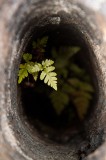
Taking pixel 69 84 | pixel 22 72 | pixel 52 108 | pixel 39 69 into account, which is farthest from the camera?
pixel 52 108

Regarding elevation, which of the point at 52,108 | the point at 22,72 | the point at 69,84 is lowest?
the point at 22,72

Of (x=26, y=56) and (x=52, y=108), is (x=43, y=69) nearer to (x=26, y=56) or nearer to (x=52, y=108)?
(x=26, y=56)

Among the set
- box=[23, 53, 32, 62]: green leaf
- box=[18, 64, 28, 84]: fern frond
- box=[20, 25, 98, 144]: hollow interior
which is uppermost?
box=[20, 25, 98, 144]: hollow interior

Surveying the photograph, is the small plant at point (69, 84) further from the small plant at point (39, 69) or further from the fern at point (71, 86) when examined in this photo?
the small plant at point (39, 69)

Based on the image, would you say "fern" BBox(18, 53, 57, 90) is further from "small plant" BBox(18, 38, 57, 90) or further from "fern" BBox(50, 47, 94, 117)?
"fern" BBox(50, 47, 94, 117)

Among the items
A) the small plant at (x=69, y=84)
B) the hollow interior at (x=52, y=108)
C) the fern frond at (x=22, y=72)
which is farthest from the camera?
the small plant at (x=69, y=84)

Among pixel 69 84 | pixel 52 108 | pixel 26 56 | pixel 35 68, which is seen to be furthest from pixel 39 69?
pixel 52 108

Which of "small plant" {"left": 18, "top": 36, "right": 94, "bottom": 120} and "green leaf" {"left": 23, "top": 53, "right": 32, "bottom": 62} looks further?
"small plant" {"left": 18, "top": 36, "right": 94, "bottom": 120}

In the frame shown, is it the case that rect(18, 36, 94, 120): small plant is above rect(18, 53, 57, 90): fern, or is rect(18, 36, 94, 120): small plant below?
above

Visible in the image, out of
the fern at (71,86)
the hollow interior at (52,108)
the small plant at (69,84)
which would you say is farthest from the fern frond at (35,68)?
the fern at (71,86)

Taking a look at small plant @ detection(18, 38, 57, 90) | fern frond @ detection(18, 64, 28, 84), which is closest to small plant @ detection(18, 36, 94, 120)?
small plant @ detection(18, 38, 57, 90)
